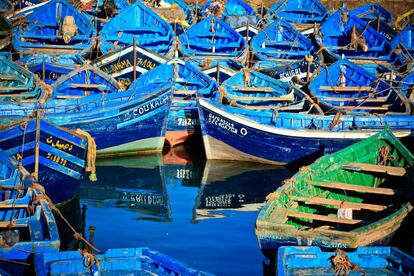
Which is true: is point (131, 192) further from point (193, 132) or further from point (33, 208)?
point (33, 208)

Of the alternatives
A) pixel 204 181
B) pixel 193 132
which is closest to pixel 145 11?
pixel 193 132

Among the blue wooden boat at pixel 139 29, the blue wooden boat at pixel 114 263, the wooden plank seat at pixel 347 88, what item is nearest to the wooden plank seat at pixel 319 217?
the blue wooden boat at pixel 114 263

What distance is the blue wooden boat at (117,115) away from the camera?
16.4m

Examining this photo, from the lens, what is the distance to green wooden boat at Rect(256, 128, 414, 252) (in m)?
11.0

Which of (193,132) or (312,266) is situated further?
(193,132)

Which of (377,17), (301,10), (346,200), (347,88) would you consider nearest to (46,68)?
(347,88)

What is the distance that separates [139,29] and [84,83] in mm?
5110

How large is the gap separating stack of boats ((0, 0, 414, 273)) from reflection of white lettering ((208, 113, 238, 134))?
0.03 m

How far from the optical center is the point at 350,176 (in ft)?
43.4

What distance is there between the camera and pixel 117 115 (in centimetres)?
1686

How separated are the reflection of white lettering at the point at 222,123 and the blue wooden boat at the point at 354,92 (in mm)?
2211

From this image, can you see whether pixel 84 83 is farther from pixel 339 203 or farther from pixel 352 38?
pixel 352 38

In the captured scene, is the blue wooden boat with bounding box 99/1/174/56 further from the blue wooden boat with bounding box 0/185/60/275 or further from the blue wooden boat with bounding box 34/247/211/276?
the blue wooden boat with bounding box 34/247/211/276

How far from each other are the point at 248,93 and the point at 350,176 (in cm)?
605
